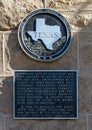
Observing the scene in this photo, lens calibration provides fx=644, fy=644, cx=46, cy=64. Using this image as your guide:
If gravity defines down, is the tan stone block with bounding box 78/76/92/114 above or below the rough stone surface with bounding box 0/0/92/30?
below

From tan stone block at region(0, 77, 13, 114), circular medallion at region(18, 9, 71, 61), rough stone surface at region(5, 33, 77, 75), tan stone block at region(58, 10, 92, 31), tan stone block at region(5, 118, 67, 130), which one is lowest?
tan stone block at region(5, 118, 67, 130)

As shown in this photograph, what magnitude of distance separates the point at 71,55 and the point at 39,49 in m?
0.40

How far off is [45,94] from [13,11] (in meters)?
1.11

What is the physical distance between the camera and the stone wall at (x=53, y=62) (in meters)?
7.89

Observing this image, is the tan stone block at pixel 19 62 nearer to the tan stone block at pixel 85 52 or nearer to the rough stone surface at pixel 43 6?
the rough stone surface at pixel 43 6

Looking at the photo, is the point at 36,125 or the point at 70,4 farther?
the point at 70,4

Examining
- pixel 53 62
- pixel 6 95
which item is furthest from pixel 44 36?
pixel 6 95

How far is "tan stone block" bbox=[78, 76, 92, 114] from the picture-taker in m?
7.89

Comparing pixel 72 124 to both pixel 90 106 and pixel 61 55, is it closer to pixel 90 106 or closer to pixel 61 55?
pixel 90 106

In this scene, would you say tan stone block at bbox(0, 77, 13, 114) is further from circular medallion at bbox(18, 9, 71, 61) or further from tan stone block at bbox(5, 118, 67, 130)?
circular medallion at bbox(18, 9, 71, 61)

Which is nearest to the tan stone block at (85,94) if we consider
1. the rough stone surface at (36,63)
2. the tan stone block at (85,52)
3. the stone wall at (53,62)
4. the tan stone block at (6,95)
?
the stone wall at (53,62)

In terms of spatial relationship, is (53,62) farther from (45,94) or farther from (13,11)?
(13,11)

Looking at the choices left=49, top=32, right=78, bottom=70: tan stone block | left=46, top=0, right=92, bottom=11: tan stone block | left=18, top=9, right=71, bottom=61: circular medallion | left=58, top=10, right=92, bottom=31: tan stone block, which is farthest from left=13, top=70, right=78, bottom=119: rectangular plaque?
left=46, top=0, right=92, bottom=11: tan stone block

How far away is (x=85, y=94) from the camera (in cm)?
790
